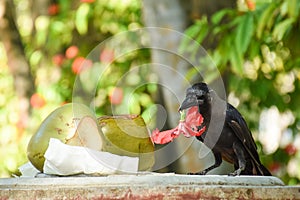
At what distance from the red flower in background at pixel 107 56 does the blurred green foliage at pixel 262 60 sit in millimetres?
820

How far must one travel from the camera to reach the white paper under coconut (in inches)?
70.7

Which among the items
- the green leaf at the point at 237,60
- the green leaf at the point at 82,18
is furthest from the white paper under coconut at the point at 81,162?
the green leaf at the point at 82,18

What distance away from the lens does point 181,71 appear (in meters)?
4.32

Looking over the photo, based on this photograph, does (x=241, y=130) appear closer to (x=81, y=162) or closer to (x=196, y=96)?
(x=196, y=96)

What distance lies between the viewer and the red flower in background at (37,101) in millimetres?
5609

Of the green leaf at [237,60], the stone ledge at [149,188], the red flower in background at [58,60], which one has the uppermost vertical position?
the red flower in background at [58,60]

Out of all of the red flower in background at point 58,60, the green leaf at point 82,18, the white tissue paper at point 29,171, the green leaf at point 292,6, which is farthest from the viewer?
the red flower in background at point 58,60

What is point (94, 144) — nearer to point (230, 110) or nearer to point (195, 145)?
point (230, 110)

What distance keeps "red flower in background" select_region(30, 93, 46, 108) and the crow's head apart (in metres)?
3.83

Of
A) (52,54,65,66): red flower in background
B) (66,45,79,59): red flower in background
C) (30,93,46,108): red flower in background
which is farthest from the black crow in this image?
(52,54,65,66): red flower in background

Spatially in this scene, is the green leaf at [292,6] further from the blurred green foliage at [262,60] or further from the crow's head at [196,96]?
the crow's head at [196,96]

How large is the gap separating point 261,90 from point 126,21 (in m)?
1.76

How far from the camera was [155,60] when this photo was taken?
14.8 feet

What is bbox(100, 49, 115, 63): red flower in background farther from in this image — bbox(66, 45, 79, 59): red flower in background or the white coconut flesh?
the white coconut flesh
